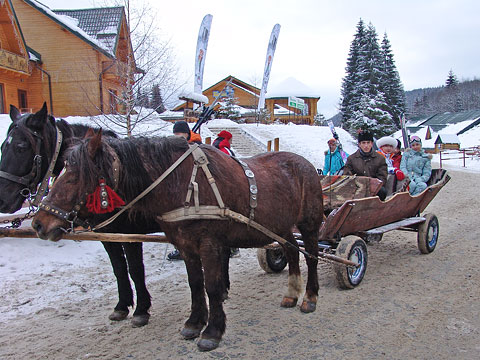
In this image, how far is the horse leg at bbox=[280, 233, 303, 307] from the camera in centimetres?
408

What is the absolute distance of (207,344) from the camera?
3.11m

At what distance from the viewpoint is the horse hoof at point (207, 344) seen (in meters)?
3.11

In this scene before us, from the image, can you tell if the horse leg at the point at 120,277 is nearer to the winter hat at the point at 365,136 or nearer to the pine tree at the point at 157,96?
the winter hat at the point at 365,136

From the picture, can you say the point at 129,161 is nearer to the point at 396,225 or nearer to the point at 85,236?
the point at 85,236

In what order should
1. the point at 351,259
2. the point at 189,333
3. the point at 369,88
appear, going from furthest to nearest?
the point at 369,88 < the point at 351,259 < the point at 189,333

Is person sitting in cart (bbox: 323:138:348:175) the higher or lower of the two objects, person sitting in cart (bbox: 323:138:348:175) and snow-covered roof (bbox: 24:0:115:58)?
the lower

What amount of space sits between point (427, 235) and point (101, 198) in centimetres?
497

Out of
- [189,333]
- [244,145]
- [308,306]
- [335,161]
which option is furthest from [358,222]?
[244,145]

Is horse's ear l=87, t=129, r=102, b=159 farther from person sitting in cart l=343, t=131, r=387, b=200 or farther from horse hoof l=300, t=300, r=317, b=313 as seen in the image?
person sitting in cart l=343, t=131, r=387, b=200

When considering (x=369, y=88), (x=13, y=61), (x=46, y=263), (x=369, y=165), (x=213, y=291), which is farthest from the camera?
(x=369, y=88)

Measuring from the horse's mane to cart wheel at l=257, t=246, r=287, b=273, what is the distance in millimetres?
2385

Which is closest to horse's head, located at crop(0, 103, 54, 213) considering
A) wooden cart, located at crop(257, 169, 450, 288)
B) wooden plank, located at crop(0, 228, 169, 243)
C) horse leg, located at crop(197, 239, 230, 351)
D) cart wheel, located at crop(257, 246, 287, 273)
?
wooden plank, located at crop(0, 228, 169, 243)

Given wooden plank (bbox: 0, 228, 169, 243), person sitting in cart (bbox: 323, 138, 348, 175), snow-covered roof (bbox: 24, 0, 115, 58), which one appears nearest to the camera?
wooden plank (bbox: 0, 228, 169, 243)

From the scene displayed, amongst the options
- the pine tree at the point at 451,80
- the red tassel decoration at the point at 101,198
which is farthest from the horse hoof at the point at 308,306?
the pine tree at the point at 451,80
